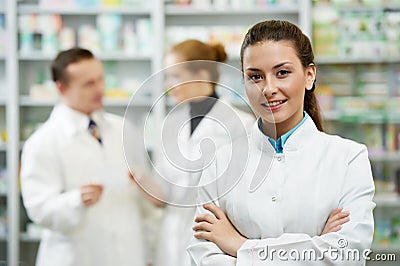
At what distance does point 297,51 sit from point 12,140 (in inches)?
84.8

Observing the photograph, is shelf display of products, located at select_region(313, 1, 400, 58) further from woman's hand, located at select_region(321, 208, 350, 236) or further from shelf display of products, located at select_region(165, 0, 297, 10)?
woman's hand, located at select_region(321, 208, 350, 236)

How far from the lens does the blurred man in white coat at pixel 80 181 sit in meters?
1.49

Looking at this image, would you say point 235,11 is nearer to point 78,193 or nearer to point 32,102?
point 32,102

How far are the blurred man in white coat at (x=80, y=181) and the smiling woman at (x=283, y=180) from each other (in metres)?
0.71

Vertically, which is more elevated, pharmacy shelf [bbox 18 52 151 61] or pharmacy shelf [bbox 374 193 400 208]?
pharmacy shelf [bbox 18 52 151 61]

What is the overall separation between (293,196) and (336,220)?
0.19 ft

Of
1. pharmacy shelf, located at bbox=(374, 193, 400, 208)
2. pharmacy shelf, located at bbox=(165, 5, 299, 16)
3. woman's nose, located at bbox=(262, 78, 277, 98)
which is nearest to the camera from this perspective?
woman's nose, located at bbox=(262, 78, 277, 98)

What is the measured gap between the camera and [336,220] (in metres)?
0.77

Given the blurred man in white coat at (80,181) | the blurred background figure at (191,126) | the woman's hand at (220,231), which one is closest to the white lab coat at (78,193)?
the blurred man in white coat at (80,181)

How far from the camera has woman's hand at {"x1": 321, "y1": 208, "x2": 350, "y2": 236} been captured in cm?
77

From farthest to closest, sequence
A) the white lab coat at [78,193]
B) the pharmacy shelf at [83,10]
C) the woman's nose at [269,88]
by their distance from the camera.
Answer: the pharmacy shelf at [83,10] < the white lab coat at [78,193] < the woman's nose at [269,88]

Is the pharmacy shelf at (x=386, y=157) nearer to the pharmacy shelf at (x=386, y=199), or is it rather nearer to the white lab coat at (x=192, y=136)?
the pharmacy shelf at (x=386, y=199)

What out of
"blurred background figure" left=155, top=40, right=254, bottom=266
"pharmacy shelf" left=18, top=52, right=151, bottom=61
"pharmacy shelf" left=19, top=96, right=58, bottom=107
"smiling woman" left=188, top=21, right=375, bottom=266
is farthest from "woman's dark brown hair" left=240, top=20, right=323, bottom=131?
"pharmacy shelf" left=19, top=96, right=58, bottom=107

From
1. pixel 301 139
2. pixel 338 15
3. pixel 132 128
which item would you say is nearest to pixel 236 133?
pixel 301 139
